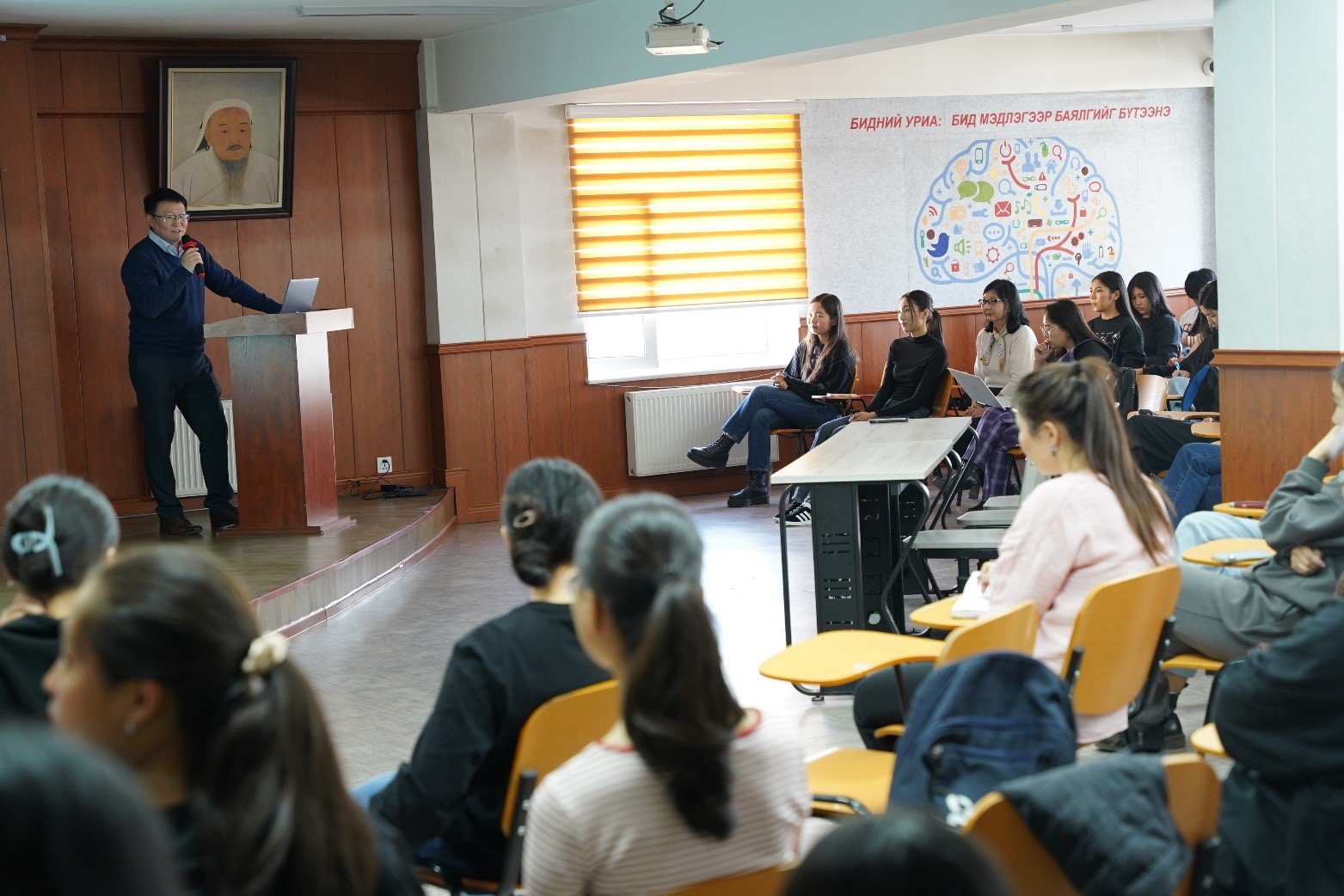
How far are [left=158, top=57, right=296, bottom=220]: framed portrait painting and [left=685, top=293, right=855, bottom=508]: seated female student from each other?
3217 millimetres

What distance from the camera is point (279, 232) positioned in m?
8.88

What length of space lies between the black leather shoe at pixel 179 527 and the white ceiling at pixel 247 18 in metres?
2.62

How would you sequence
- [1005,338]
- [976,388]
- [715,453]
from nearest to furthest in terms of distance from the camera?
1. [976,388]
2. [1005,338]
3. [715,453]

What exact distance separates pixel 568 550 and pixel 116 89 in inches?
268

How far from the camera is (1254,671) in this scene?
2285 mm

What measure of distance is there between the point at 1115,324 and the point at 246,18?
Answer: 5.36 m

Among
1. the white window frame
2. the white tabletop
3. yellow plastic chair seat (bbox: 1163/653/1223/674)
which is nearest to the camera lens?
yellow plastic chair seat (bbox: 1163/653/1223/674)

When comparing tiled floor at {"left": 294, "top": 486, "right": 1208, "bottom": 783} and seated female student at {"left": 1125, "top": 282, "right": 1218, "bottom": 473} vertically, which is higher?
seated female student at {"left": 1125, "top": 282, "right": 1218, "bottom": 473}

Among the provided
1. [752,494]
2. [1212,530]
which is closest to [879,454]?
[1212,530]

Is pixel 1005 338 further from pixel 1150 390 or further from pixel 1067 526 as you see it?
Result: pixel 1067 526

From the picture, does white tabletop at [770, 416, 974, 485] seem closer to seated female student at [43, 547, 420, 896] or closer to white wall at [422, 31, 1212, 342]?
white wall at [422, 31, 1212, 342]

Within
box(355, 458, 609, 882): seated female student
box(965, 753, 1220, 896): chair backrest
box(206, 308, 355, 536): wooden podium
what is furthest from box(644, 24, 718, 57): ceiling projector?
box(965, 753, 1220, 896): chair backrest

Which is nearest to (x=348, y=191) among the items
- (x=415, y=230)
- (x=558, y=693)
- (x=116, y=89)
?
(x=415, y=230)

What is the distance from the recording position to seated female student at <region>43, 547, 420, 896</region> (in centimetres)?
137
